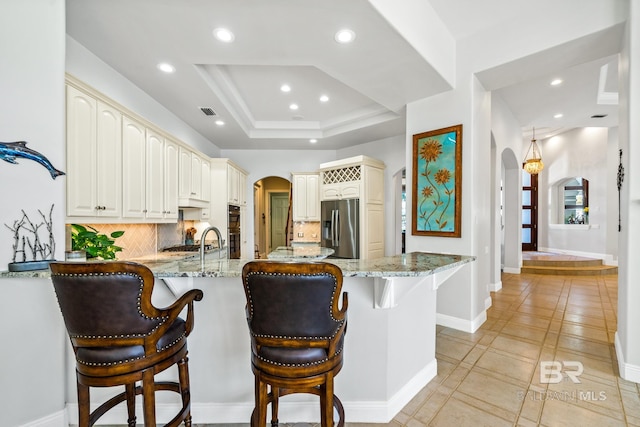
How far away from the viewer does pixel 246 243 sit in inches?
252

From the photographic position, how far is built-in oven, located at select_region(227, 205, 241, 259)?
537 cm

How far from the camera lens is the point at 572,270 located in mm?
6461

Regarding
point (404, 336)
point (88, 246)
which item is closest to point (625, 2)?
point (404, 336)

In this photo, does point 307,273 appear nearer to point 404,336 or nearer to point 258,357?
point 258,357

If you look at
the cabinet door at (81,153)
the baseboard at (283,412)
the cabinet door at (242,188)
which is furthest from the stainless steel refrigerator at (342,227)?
the cabinet door at (81,153)

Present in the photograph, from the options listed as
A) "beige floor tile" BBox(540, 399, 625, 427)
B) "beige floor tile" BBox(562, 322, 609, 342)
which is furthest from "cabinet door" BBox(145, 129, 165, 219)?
"beige floor tile" BBox(562, 322, 609, 342)

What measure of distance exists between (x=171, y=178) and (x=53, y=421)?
2.59 metres

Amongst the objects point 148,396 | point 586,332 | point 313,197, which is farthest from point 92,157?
point 586,332

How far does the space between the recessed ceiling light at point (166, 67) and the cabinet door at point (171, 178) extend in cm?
89

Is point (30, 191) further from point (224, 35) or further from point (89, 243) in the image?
point (224, 35)

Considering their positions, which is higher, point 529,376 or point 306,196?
point 306,196

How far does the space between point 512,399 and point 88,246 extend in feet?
11.5

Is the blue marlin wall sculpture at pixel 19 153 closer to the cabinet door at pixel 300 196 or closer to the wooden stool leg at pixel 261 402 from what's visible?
the wooden stool leg at pixel 261 402

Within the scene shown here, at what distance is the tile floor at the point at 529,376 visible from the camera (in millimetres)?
1894
